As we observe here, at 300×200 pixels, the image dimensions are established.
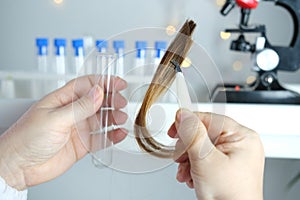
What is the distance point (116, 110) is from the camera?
23.8 inches

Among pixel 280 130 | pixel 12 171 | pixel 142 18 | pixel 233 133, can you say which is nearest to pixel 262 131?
pixel 280 130

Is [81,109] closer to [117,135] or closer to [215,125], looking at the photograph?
[117,135]

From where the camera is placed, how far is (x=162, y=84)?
54 cm

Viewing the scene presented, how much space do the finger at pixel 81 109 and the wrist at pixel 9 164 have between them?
0.28 ft

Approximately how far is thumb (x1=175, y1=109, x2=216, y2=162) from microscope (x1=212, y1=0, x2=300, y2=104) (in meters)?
0.32

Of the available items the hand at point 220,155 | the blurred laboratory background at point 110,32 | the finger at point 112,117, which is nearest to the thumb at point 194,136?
the hand at point 220,155

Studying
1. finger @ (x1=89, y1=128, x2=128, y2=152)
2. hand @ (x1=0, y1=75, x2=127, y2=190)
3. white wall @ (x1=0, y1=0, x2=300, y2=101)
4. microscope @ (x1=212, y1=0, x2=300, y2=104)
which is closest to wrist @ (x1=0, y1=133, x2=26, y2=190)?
hand @ (x1=0, y1=75, x2=127, y2=190)

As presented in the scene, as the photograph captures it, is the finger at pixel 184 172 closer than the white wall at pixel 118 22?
Yes

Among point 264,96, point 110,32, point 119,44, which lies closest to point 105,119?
point 119,44

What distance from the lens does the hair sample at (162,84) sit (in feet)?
1.70

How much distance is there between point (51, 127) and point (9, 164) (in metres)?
0.10

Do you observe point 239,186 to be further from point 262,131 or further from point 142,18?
point 142,18

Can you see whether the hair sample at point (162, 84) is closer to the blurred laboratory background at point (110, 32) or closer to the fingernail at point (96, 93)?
the fingernail at point (96, 93)

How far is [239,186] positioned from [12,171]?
336 millimetres
